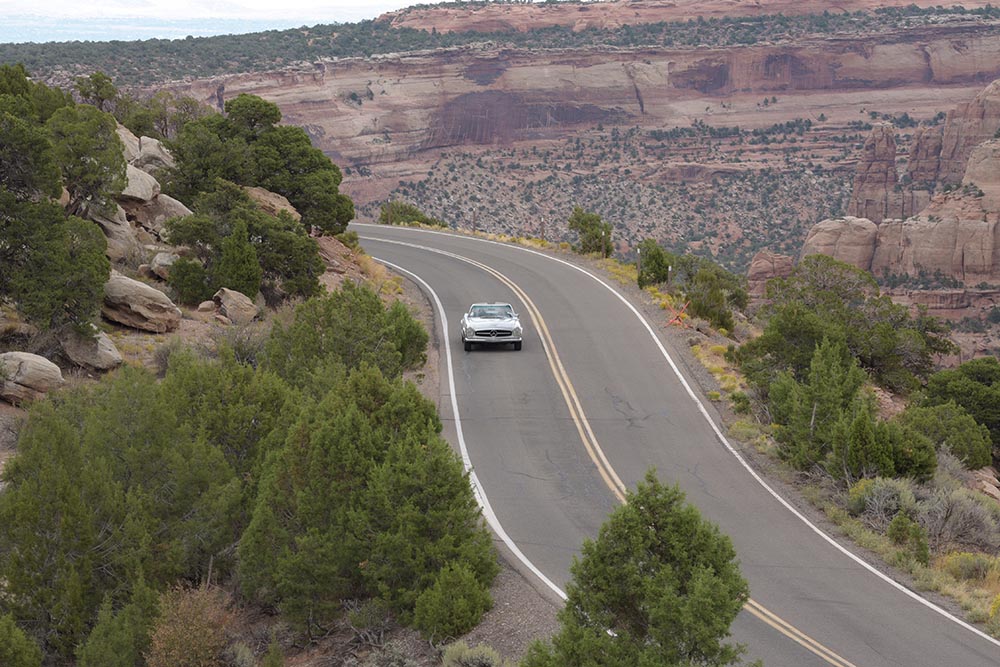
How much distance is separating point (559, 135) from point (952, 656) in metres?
115

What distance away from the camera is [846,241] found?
88.3 metres

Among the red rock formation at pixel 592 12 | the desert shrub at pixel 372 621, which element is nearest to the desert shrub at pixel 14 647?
the desert shrub at pixel 372 621

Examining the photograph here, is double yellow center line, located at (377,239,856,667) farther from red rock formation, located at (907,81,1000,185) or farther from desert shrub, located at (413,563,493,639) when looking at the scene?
red rock formation, located at (907,81,1000,185)

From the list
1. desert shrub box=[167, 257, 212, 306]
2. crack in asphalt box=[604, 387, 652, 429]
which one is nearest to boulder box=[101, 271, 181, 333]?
desert shrub box=[167, 257, 212, 306]

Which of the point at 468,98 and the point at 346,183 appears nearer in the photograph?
the point at 346,183

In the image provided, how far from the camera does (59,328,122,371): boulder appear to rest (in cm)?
2227

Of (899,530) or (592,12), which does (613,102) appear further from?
(899,530)

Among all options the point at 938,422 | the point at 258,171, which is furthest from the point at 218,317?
the point at 938,422

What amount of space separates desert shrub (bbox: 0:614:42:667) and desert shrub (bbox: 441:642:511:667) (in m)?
4.82

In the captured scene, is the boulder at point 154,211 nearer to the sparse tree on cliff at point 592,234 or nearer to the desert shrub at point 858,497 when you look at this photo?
the sparse tree on cliff at point 592,234

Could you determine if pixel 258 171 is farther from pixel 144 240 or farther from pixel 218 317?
pixel 218 317

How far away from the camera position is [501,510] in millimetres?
17656

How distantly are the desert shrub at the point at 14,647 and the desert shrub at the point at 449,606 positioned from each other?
4495 millimetres

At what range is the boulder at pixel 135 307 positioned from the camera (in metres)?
25.1
